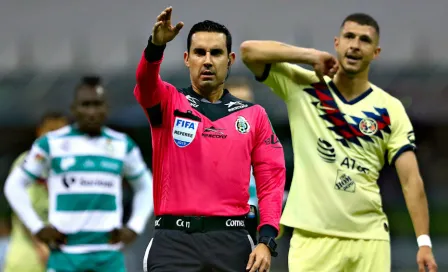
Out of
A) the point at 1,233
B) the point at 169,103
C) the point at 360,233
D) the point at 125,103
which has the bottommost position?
the point at 1,233

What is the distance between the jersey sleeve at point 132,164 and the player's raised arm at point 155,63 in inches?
106

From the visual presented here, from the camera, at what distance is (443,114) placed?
2077 cm

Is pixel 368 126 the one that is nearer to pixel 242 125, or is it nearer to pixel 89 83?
pixel 242 125

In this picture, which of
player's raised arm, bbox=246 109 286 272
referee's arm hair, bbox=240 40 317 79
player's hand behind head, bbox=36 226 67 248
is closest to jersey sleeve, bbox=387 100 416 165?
referee's arm hair, bbox=240 40 317 79

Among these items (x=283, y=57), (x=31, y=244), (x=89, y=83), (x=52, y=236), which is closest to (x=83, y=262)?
(x=52, y=236)

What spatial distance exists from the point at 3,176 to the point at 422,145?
26.9 feet

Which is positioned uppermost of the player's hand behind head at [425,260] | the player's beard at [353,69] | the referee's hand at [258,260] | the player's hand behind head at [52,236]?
the player's beard at [353,69]

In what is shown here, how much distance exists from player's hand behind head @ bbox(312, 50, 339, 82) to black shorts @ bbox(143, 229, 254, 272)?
167 centimetres

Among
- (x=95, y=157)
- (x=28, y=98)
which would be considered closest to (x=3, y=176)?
(x=28, y=98)

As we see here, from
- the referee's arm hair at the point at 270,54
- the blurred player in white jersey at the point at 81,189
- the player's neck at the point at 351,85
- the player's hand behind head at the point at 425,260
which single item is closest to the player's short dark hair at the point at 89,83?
the blurred player in white jersey at the point at 81,189

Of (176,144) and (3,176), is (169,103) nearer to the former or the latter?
(176,144)

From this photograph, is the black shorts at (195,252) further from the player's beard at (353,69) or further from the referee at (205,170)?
the player's beard at (353,69)

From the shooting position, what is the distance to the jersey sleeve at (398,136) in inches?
284

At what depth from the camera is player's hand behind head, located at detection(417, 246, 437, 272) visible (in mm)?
6891
